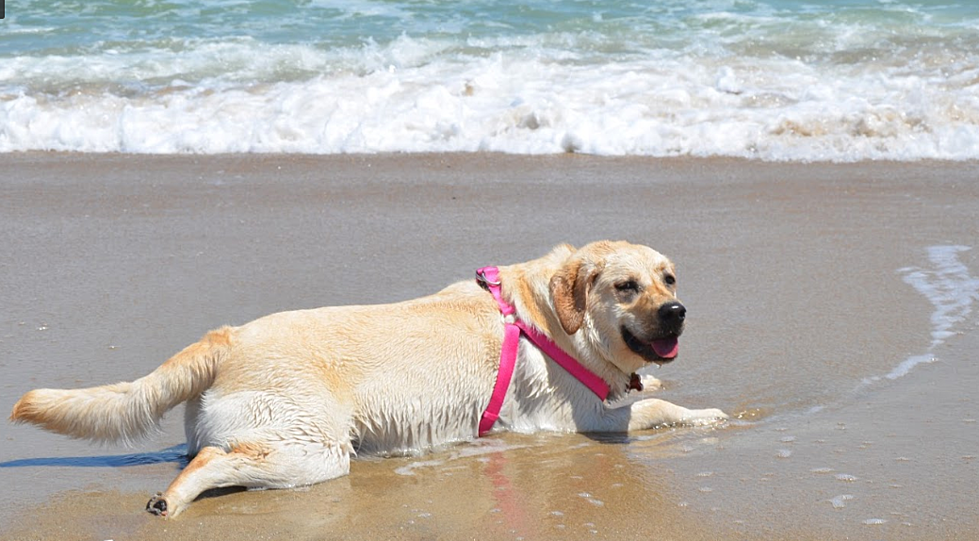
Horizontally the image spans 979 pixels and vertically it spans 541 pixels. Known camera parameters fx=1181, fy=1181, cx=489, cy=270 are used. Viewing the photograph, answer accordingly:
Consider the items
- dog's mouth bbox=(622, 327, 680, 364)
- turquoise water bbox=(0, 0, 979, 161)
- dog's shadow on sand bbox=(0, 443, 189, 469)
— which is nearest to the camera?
dog's shadow on sand bbox=(0, 443, 189, 469)

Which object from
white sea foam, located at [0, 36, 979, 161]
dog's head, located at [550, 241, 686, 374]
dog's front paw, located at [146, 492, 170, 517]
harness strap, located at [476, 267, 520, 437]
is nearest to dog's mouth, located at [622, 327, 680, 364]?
dog's head, located at [550, 241, 686, 374]

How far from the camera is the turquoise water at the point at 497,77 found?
1127 cm

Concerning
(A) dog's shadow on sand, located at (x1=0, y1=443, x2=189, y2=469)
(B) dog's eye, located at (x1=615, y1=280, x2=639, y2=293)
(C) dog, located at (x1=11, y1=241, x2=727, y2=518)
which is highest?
(B) dog's eye, located at (x1=615, y1=280, x2=639, y2=293)

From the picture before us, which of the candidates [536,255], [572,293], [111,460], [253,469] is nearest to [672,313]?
[572,293]

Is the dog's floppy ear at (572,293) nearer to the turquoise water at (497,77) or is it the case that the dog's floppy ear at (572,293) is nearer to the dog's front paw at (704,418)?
the dog's front paw at (704,418)

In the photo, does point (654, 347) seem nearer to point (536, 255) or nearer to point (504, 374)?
point (504, 374)

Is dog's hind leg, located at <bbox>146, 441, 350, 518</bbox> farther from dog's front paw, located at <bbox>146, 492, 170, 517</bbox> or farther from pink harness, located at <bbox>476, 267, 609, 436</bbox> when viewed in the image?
pink harness, located at <bbox>476, 267, 609, 436</bbox>

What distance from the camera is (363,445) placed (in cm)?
470

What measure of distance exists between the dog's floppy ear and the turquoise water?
19.8 feet

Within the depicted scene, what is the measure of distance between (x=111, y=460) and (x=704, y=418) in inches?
95.4

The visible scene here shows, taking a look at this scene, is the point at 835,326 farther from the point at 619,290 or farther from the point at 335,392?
the point at 335,392

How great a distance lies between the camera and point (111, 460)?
466 cm

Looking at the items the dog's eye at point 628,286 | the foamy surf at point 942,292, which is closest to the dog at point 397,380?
the dog's eye at point 628,286

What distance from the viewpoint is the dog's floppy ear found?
4.98 m
